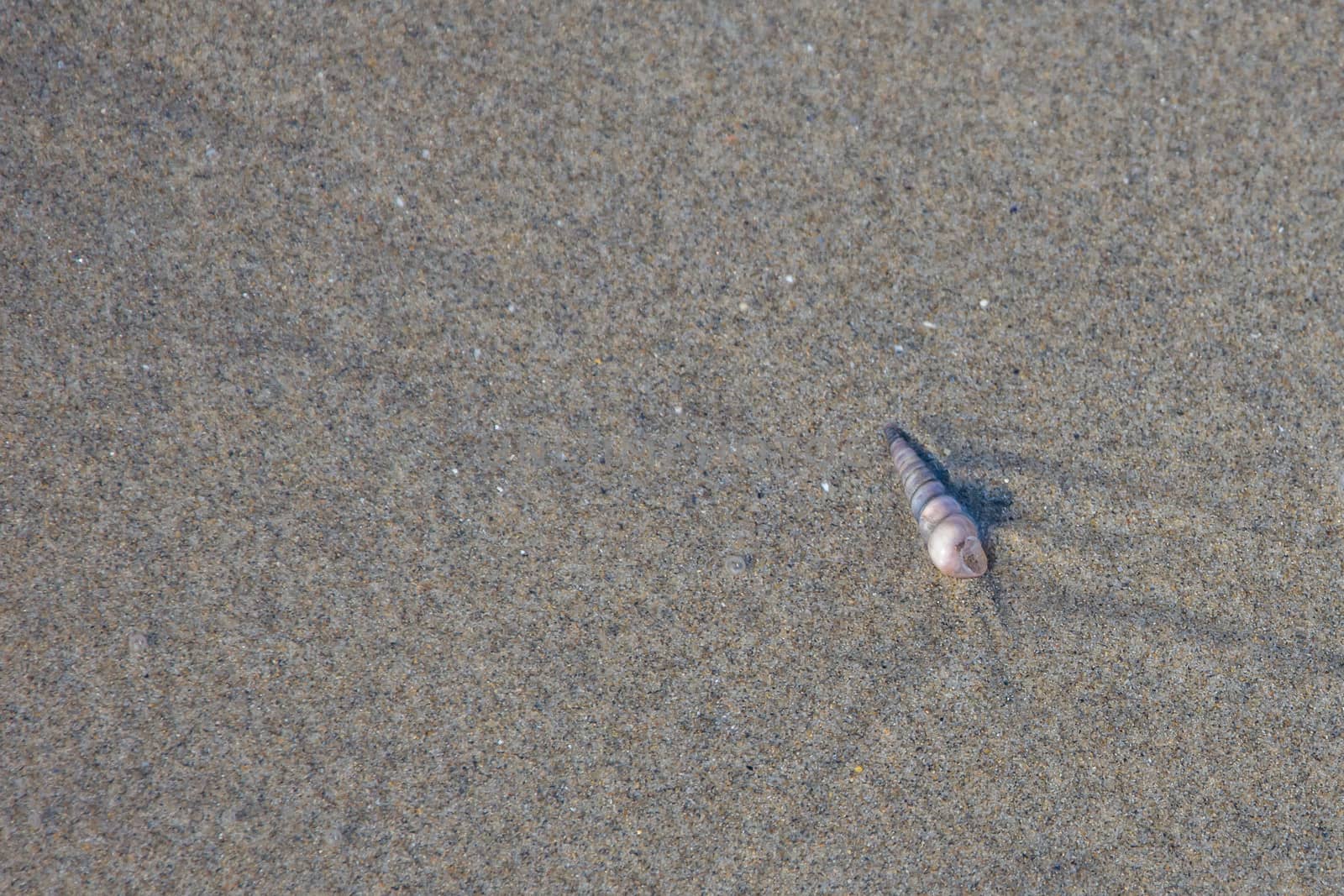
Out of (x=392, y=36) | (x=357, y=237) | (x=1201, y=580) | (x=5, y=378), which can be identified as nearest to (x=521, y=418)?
(x=357, y=237)

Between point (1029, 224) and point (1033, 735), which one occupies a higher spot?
point (1029, 224)

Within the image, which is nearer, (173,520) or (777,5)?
(173,520)

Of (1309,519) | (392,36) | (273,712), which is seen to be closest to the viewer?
(273,712)

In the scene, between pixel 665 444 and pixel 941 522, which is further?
pixel 665 444

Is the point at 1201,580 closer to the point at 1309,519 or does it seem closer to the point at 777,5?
the point at 1309,519

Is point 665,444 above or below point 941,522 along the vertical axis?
below
